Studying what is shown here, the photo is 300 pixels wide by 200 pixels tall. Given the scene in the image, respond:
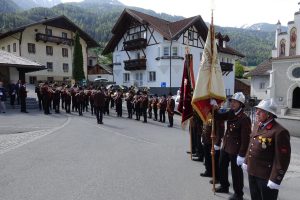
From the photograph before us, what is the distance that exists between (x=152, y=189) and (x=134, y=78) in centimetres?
3747

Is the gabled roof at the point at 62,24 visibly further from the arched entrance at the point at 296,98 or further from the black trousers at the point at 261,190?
the black trousers at the point at 261,190

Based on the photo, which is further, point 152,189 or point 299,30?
point 299,30

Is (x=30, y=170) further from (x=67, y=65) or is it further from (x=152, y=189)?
(x=67, y=65)

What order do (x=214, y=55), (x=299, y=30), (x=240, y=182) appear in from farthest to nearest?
1. (x=299, y=30)
2. (x=214, y=55)
3. (x=240, y=182)

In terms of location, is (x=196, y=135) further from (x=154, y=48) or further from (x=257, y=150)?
(x=154, y=48)

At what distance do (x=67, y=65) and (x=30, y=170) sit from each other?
43582 mm

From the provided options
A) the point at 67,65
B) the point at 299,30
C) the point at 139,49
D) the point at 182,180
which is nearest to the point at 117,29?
the point at 139,49

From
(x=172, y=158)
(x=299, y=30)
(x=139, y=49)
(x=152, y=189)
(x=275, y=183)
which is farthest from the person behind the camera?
(x=139, y=49)

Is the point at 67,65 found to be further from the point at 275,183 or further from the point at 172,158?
the point at 275,183

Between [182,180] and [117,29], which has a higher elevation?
[117,29]

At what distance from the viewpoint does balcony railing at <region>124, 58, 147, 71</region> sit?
1583 inches

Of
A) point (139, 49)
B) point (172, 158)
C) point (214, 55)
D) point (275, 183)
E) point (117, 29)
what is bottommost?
point (172, 158)

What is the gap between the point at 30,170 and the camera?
24.4 feet

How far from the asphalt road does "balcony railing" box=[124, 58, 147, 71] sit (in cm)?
2746
